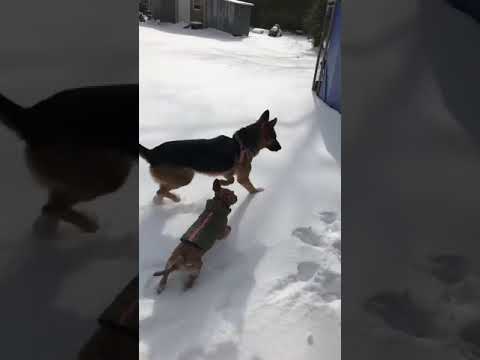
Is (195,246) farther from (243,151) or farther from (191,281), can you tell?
(243,151)

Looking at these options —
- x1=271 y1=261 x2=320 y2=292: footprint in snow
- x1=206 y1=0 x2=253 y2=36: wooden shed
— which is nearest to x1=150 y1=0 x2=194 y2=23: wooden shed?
x1=206 y1=0 x2=253 y2=36: wooden shed

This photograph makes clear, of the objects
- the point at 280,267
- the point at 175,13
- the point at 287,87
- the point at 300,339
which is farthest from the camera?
the point at 175,13


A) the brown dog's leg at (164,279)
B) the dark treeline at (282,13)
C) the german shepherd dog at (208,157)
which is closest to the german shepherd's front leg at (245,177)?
the german shepherd dog at (208,157)

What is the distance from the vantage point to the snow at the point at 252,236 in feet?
3.38

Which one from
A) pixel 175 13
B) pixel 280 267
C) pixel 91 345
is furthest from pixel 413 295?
pixel 175 13

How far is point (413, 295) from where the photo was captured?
1.48 ft

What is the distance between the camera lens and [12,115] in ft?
0.89

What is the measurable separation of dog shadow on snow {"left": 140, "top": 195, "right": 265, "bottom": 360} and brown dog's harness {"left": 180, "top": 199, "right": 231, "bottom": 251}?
0.10 meters

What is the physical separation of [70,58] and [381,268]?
1.16 feet

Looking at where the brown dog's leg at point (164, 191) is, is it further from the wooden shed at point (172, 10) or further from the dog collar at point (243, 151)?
the wooden shed at point (172, 10)

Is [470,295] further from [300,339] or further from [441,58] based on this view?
[300,339]

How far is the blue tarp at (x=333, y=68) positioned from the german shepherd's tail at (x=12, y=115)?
9.43ft

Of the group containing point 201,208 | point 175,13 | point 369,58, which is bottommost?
point 201,208

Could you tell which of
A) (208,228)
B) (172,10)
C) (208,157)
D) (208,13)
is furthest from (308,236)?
(172,10)
